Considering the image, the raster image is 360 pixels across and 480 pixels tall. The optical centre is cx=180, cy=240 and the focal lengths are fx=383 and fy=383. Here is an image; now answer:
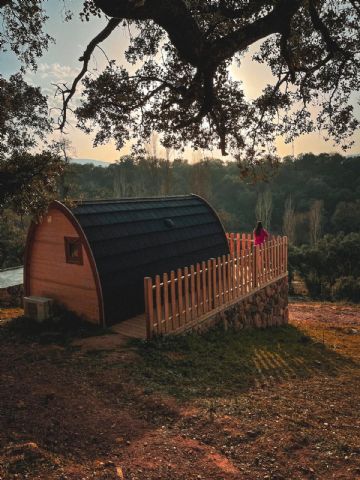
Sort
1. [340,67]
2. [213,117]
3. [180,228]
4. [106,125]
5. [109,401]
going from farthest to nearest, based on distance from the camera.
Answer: [180,228], [106,125], [213,117], [340,67], [109,401]

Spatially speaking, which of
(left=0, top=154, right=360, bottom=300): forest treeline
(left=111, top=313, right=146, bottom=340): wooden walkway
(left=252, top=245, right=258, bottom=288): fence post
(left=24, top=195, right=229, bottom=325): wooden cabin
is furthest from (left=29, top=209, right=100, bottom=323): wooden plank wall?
(left=0, top=154, right=360, bottom=300): forest treeline

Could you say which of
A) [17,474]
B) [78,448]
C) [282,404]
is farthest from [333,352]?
[17,474]

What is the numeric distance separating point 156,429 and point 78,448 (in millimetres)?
962

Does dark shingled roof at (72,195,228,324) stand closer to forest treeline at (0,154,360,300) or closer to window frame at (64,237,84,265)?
window frame at (64,237,84,265)

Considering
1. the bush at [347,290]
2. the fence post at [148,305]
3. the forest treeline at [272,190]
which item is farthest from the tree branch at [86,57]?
the forest treeline at [272,190]

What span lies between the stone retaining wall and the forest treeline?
25195 millimetres

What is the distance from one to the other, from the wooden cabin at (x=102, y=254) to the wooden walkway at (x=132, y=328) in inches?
6.0

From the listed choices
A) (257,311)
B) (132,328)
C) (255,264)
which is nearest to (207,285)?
(255,264)

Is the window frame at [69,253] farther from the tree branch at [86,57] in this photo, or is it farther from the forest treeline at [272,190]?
the forest treeline at [272,190]

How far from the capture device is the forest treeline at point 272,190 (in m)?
46.7

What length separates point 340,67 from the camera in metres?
8.40

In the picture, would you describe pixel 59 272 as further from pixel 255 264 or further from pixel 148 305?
pixel 255 264

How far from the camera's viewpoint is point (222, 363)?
24.7 feet

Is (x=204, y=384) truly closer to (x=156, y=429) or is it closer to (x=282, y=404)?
(x=282, y=404)
